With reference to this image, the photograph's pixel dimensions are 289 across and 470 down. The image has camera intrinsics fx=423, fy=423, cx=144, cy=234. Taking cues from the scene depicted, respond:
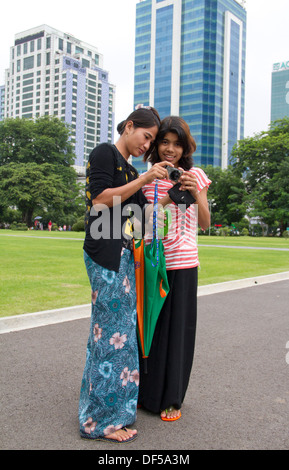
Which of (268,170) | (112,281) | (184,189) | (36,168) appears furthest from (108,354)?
(36,168)

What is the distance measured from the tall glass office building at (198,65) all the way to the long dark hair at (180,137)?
279ft

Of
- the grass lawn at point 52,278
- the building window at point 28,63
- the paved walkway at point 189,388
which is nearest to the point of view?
the paved walkway at point 189,388

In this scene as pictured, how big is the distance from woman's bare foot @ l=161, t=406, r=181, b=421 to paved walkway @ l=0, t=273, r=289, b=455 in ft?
0.12

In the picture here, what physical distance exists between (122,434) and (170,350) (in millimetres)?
568

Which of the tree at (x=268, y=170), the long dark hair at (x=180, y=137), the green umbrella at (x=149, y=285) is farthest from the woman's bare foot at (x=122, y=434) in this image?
the tree at (x=268, y=170)

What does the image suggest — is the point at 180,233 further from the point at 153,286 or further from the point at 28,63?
the point at 28,63

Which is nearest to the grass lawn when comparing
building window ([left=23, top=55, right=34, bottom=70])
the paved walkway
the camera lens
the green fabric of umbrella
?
the paved walkway

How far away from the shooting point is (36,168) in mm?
48156

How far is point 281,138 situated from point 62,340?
1781 inches

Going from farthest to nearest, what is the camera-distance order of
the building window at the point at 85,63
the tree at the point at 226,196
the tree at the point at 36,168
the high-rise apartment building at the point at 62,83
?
the building window at the point at 85,63, the high-rise apartment building at the point at 62,83, the tree at the point at 226,196, the tree at the point at 36,168

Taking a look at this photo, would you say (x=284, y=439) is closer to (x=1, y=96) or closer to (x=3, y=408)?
(x=3, y=408)

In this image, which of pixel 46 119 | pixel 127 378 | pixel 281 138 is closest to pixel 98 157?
pixel 127 378

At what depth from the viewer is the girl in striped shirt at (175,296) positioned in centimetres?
264

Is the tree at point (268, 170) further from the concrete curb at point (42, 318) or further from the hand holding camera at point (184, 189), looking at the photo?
the hand holding camera at point (184, 189)
